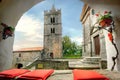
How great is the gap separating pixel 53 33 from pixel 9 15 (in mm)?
22246

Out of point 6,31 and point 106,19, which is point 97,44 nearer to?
point 106,19

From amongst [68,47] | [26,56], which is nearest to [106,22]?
[26,56]


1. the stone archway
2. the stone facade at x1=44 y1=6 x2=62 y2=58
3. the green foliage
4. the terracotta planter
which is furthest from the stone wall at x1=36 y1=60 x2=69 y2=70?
the green foliage

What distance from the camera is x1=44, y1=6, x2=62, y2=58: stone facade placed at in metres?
24.1

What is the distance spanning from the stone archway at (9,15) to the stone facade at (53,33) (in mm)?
20365

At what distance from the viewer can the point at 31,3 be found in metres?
3.37

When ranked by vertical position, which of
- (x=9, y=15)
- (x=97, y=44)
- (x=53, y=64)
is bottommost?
(x=53, y=64)

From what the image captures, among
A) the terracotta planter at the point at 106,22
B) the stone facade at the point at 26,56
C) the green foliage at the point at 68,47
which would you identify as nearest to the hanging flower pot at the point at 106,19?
the terracotta planter at the point at 106,22

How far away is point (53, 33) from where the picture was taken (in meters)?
25.2

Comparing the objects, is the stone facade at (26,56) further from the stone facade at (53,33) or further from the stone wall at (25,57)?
the stone facade at (53,33)

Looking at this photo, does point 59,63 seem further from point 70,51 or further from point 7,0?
point 70,51

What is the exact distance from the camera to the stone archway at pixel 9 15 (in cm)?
274

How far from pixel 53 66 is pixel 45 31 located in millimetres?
18274

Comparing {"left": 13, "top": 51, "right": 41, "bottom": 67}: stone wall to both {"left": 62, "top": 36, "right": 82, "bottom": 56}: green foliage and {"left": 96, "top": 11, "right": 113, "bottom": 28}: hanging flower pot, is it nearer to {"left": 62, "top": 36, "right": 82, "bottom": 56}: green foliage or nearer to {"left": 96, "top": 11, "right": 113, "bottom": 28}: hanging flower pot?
{"left": 62, "top": 36, "right": 82, "bottom": 56}: green foliage
